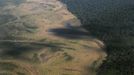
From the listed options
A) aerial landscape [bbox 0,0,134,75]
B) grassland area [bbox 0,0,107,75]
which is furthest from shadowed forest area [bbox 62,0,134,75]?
grassland area [bbox 0,0,107,75]

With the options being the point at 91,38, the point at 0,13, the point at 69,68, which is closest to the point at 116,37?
the point at 91,38

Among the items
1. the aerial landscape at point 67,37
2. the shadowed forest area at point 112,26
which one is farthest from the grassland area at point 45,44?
the shadowed forest area at point 112,26

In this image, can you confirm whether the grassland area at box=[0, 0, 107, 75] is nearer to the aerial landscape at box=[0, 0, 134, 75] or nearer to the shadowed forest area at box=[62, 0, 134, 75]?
the aerial landscape at box=[0, 0, 134, 75]

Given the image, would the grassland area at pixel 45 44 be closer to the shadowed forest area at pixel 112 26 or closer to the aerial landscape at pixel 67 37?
the aerial landscape at pixel 67 37

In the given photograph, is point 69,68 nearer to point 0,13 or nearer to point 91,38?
point 91,38

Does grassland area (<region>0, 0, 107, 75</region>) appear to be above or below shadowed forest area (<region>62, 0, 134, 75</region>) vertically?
below

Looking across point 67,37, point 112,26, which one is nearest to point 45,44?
point 67,37

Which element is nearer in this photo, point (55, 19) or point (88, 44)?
point (88, 44)
